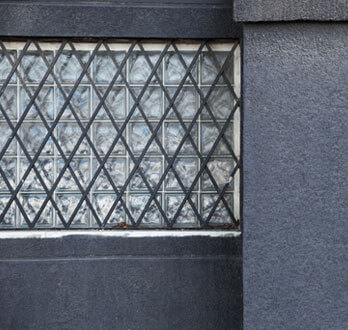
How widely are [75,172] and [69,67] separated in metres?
0.86

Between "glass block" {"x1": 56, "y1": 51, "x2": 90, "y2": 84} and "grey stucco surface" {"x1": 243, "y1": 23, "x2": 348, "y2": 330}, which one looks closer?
"grey stucco surface" {"x1": 243, "y1": 23, "x2": 348, "y2": 330}

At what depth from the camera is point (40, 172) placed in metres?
4.15

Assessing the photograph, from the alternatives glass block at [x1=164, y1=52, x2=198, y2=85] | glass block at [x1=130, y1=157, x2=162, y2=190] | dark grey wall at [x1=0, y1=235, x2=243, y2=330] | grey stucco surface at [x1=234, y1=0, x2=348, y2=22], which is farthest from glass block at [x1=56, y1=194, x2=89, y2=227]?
grey stucco surface at [x1=234, y1=0, x2=348, y2=22]

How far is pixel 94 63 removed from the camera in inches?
163

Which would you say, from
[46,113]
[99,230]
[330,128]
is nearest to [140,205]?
[99,230]

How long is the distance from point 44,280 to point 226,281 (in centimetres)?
143

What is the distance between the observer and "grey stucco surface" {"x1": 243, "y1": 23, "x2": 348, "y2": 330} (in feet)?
11.4

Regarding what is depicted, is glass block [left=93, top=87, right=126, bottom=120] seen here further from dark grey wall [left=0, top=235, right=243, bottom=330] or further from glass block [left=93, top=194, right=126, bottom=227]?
dark grey wall [left=0, top=235, right=243, bottom=330]

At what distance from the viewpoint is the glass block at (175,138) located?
4.18 m

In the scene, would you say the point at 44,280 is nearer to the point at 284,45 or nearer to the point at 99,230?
the point at 99,230

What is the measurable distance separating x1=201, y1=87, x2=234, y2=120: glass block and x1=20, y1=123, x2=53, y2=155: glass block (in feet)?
4.32

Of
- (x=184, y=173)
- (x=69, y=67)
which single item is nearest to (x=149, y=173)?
(x=184, y=173)

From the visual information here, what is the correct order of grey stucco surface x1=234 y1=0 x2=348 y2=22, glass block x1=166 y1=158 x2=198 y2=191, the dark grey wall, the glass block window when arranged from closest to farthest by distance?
grey stucco surface x1=234 y1=0 x2=348 y2=22
the dark grey wall
the glass block window
glass block x1=166 y1=158 x2=198 y2=191

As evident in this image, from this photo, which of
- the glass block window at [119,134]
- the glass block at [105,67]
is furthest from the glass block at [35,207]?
the glass block at [105,67]
